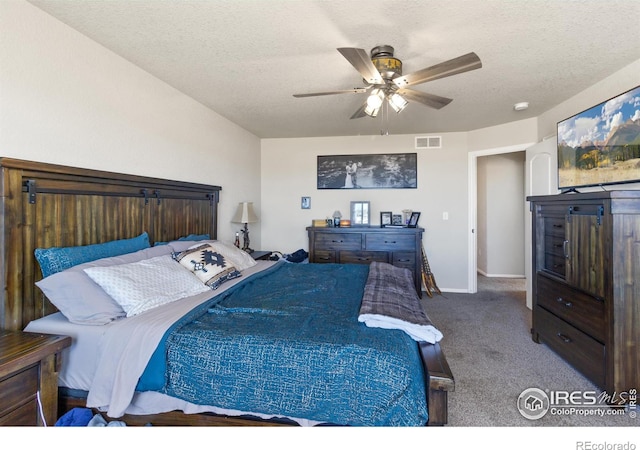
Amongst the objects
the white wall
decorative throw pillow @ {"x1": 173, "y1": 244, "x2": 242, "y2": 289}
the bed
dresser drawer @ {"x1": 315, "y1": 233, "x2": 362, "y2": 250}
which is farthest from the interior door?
the white wall

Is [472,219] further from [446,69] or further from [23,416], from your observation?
[23,416]

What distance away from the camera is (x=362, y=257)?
451 centimetres

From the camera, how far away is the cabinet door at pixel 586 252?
2.10 m

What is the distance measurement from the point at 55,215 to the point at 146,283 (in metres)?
0.69

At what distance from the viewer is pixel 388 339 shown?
1.47 meters

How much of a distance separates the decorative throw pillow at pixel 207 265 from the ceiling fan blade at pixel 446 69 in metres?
1.82

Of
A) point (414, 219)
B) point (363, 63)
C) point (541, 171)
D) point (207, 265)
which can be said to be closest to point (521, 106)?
point (541, 171)

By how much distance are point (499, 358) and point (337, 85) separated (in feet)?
8.95

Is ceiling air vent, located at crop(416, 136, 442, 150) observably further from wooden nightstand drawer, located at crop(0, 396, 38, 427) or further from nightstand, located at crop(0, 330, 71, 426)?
wooden nightstand drawer, located at crop(0, 396, 38, 427)

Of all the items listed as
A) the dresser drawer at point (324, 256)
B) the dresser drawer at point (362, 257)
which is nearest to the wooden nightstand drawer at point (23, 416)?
the dresser drawer at point (324, 256)

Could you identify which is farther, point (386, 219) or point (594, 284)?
point (386, 219)

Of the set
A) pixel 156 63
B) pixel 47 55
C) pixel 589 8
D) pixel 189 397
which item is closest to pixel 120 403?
pixel 189 397

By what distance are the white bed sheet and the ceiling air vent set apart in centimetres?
421

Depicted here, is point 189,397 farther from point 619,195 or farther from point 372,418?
point 619,195
